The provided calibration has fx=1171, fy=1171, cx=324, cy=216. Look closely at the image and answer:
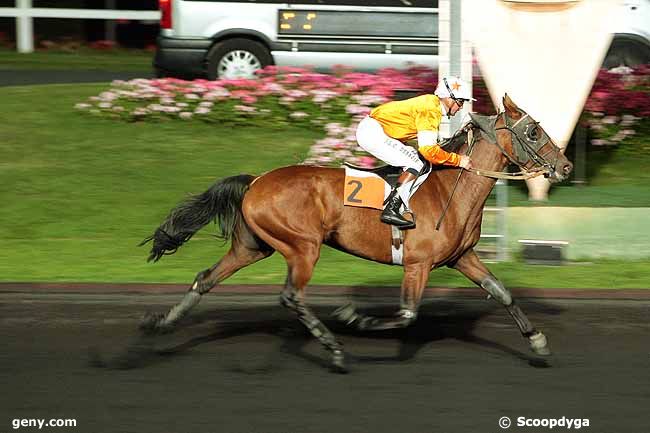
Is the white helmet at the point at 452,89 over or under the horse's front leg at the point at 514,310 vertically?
over

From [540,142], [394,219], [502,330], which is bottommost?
[502,330]

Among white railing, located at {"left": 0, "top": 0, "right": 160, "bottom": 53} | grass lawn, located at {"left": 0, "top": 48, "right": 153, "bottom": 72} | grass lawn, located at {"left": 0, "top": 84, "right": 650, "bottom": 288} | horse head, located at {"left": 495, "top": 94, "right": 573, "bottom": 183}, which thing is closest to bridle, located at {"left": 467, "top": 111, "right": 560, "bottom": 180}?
horse head, located at {"left": 495, "top": 94, "right": 573, "bottom": 183}

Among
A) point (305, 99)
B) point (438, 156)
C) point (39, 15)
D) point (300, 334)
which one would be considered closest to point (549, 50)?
point (305, 99)

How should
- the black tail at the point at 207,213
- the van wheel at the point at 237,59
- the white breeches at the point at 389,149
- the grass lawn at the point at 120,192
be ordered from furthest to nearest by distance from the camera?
the van wheel at the point at 237,59, the grass lawn at the point at 120,192, the black tail at the point at 207,213, the white breeches at the point at 389,149

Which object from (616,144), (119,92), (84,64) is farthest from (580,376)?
(84,64)

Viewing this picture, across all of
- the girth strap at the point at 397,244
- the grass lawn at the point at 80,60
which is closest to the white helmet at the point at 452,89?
the girth strap at the point at 397,244

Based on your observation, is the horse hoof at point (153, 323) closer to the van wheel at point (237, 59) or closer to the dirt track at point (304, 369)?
the dirt track at point (304, 369)

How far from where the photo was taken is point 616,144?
48.4 ft

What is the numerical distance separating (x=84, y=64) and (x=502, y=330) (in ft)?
49.7

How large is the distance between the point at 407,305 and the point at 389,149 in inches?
42.5

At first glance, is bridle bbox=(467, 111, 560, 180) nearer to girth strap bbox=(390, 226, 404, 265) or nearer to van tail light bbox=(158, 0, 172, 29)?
girth strap bbox=(390, 226, 404, 265)

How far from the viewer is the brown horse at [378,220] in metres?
7.91

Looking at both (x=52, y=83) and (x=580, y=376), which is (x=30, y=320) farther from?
(x=52, y=83)

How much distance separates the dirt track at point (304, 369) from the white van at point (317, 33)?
25.8 ft
